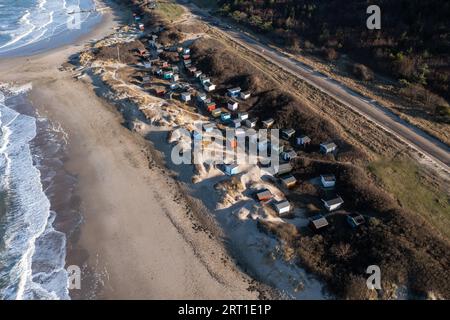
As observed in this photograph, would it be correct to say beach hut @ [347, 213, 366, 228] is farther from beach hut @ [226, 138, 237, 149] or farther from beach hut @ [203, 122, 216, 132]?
beach hut @ [203, 122, 216, 132]

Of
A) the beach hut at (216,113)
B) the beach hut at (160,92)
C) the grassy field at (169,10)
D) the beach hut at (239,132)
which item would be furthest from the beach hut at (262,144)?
the grassy field at (169,10)

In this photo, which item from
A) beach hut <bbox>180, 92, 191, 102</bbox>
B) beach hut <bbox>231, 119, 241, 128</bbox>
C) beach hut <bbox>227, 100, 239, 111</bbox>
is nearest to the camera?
beach hut <bbox>231, 119, 241, 128</bbox>

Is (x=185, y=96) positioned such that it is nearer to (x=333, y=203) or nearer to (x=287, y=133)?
(x=287, y=133)

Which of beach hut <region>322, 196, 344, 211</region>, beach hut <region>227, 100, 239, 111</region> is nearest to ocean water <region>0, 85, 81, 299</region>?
beach hut <region>227, 100, 239, 111</region>

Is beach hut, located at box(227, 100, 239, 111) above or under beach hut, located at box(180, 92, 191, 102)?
under

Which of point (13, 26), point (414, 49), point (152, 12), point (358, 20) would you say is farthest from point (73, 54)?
point (414, 49)

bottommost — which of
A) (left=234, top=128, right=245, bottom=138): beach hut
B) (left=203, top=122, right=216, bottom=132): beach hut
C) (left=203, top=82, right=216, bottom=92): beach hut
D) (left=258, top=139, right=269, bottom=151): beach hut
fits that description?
(left=258, top=139, right=269, bottom=151): beach hut
